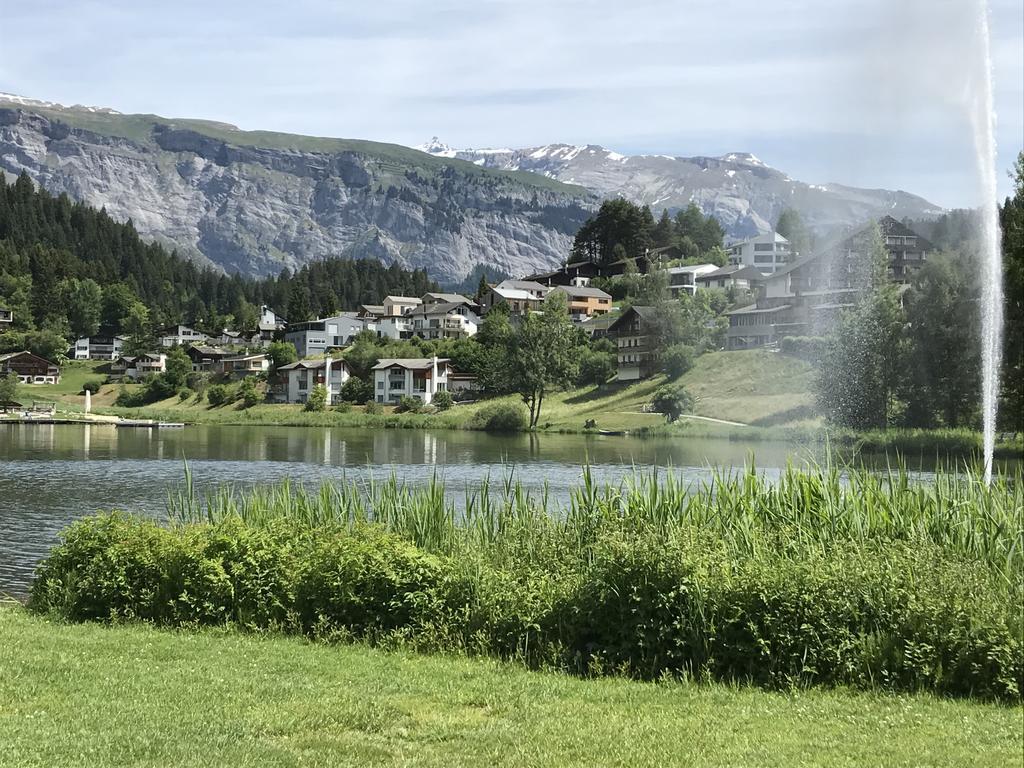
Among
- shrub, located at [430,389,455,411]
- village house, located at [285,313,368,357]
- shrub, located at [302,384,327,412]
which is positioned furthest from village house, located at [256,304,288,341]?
shrub, located at [430,389,455,411]

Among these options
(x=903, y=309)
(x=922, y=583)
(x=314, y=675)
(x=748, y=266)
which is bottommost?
(x=314, y=675)

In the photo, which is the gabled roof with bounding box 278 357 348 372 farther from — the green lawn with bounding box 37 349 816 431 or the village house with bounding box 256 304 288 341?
the village house with bounding box 256 304 288 341

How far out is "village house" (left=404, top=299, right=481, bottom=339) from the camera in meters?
159

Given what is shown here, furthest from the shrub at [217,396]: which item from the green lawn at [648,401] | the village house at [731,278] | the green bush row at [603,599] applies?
the green bush row at [603,599]

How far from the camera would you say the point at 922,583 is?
10.5 meters

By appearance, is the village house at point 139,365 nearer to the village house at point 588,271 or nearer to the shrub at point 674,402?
the village house at point 588,271

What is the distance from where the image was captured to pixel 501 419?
9306cm

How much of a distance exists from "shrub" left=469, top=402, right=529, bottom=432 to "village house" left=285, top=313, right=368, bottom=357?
64.6m

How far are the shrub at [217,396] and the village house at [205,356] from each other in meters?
23.9

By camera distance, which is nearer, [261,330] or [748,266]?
[748,266]

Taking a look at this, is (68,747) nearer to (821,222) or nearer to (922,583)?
(922,583)

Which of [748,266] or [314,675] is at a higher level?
[748,266]

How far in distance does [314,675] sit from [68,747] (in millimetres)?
2885

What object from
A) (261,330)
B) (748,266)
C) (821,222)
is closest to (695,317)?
(748,266)
